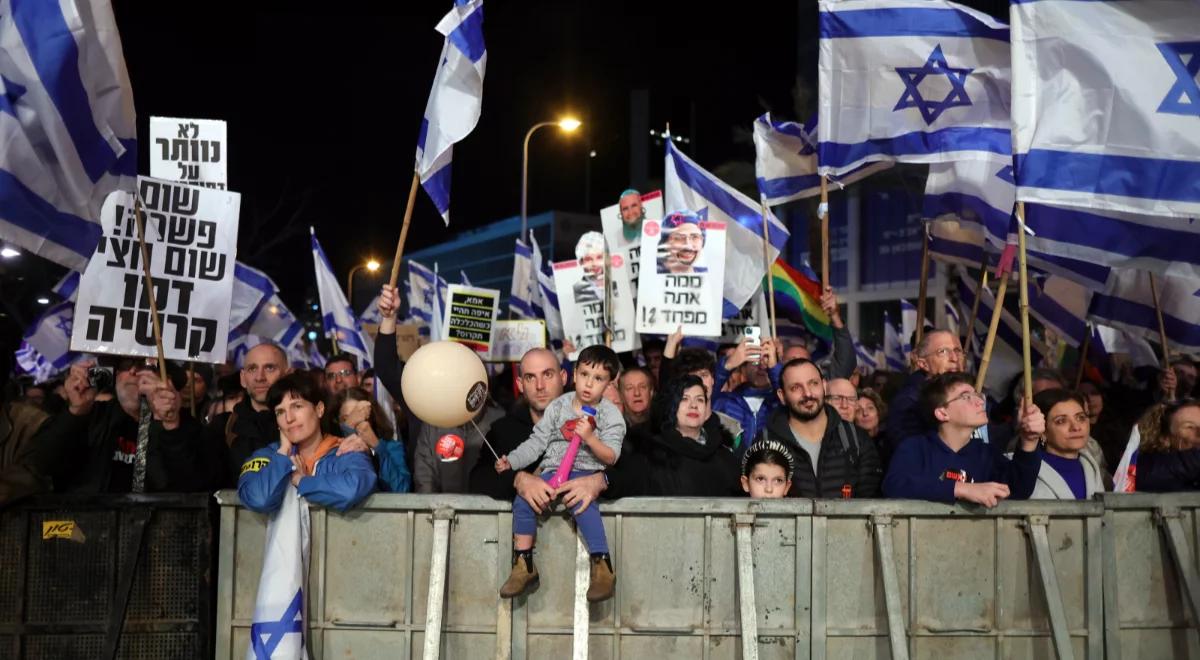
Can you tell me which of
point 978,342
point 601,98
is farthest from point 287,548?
point 601,98

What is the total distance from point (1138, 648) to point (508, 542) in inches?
116

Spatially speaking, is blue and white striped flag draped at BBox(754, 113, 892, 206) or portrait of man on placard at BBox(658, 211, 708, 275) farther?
portrait of man on placard at BBox(658, 211, 708, 275)

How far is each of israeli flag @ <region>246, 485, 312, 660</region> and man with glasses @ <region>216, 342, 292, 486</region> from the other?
55.5 inches

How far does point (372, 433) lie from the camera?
7.00m

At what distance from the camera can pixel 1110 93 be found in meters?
6.42

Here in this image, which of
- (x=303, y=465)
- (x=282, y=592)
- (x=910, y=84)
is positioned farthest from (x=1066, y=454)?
(x=282, y=592)

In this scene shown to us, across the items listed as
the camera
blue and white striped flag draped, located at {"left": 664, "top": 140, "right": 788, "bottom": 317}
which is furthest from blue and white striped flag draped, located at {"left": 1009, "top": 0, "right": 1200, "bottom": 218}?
the camera

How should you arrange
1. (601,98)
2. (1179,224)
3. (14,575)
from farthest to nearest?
1. (601,98)
2. (1179,224)
3. (14,575)

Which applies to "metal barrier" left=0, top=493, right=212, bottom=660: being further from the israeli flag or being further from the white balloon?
the white balloon

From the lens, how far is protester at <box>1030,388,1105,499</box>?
21.3 ft

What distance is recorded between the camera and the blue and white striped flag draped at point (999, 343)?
11.6 m

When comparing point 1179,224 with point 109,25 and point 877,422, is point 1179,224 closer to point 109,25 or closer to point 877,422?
point 877,422

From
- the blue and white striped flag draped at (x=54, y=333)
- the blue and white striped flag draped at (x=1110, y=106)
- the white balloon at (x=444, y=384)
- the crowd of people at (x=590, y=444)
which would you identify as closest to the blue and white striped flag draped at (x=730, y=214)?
the crowd of people at (x=590, y=444)

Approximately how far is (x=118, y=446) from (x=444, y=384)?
96.1 inches
